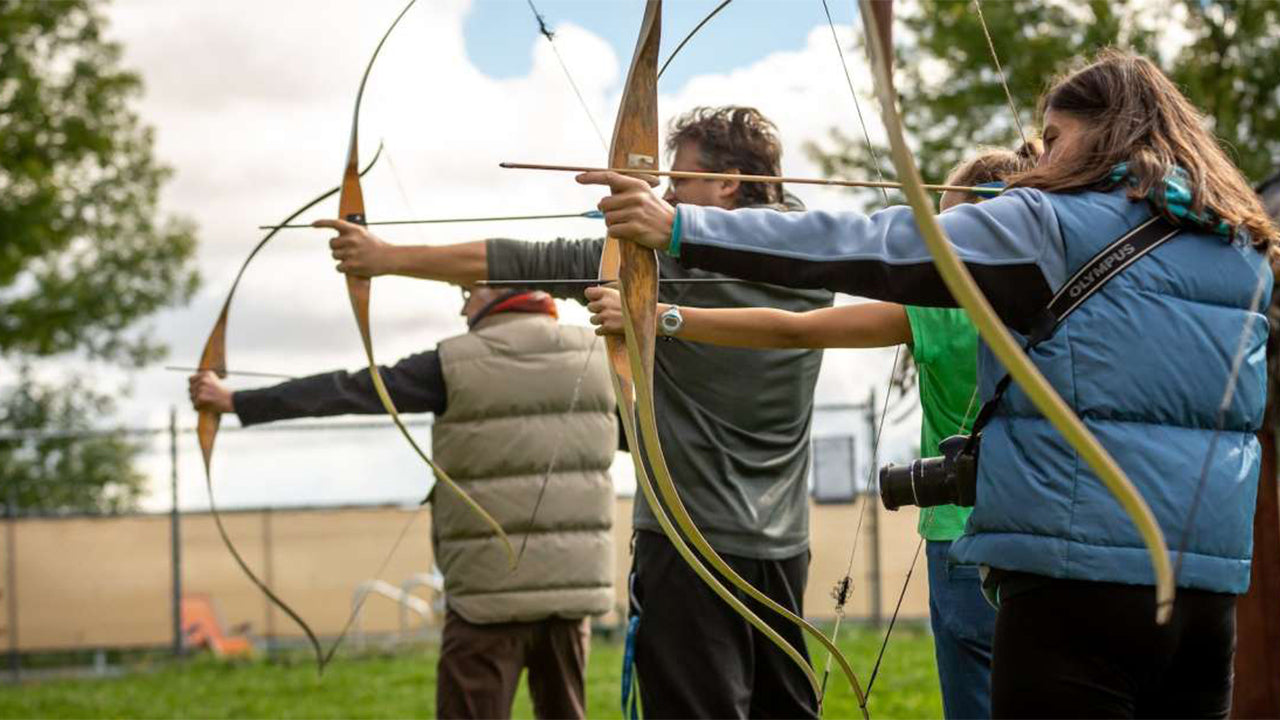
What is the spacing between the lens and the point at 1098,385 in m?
1.81

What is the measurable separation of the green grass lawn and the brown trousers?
1.98 meters

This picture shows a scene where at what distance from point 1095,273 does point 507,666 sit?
84.5 inches

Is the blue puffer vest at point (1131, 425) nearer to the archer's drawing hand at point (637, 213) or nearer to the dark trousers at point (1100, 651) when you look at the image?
the dark trousers at point (1100, 651)

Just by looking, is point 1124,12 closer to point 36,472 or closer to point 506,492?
point 36,472

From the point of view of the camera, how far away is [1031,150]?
2.65 meters

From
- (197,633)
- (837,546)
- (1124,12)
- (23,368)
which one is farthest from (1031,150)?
(23,368)

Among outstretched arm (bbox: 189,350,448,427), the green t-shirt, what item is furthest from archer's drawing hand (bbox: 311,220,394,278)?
the green t-shirt

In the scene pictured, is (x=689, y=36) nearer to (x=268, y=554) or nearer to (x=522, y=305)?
(x=522, y=305)

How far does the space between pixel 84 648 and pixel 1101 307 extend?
31.5 feet

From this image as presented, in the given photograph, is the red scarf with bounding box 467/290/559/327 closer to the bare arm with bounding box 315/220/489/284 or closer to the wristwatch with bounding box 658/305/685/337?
the bare arm with bounding box 315/220/489/284

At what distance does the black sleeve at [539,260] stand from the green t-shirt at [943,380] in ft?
2.51

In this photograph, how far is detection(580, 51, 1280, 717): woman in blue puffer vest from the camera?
5.86 feet

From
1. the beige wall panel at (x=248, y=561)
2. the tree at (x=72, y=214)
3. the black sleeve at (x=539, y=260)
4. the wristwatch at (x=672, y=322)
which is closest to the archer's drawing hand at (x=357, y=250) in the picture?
the black sleeve at (x=539, y=260)

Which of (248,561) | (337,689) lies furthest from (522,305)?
(248,561)
